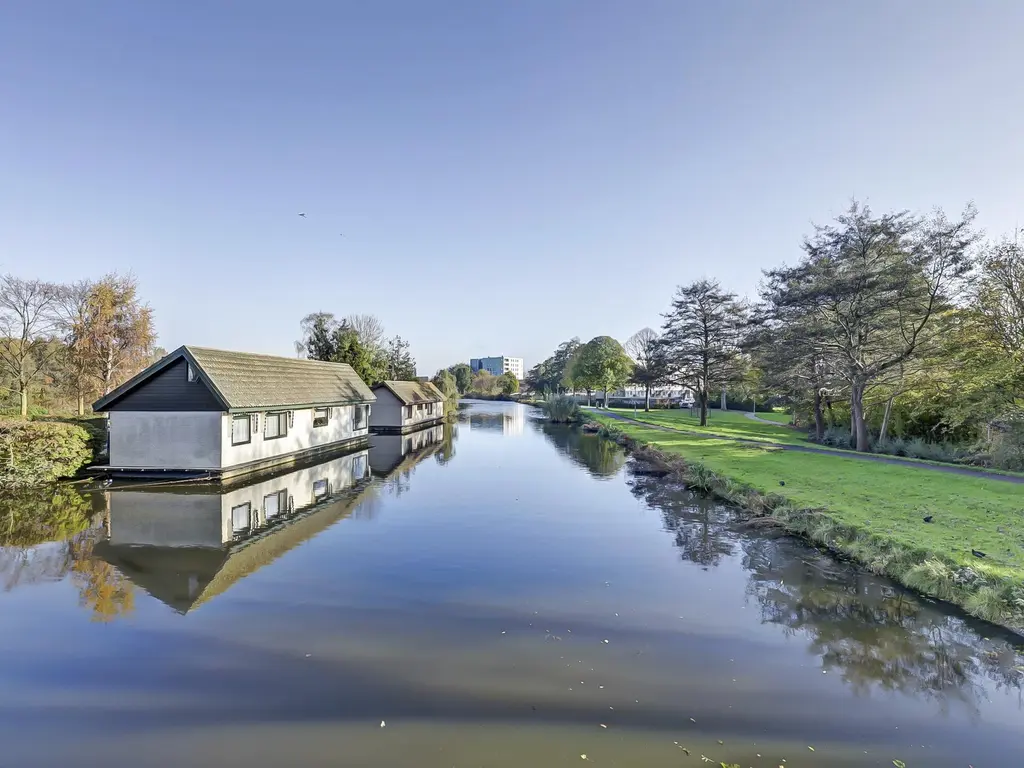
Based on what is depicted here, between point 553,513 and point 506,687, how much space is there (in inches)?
315

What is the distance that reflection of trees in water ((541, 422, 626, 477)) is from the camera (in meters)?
21.5

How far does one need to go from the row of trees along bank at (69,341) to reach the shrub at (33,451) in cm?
1755

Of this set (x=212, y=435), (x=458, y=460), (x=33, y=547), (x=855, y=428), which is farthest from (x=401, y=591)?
(x=855, y=428)

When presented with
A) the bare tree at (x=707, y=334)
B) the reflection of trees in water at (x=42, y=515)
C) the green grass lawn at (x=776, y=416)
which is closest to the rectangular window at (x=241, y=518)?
the reflection of trees in water at (x=42, y=515)

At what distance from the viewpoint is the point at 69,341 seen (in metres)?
30.5

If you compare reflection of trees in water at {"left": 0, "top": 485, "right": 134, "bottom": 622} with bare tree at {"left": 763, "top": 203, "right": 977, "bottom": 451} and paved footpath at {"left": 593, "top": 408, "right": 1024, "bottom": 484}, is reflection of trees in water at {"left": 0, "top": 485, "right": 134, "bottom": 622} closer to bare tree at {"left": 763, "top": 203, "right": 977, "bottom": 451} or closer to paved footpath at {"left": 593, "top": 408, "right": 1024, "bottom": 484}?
paved footpath at {"left": 593, "top": 408, "right": 1024, "bottom": 484}

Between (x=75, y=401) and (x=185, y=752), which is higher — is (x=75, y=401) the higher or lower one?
the higher one

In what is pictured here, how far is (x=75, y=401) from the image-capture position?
33.1 meters

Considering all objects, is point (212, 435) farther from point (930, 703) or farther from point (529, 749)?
point (930, 703)

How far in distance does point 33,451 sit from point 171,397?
13.0 feet

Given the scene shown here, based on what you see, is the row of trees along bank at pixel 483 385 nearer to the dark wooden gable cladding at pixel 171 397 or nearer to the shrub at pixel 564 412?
the shrub at pixel 564 412

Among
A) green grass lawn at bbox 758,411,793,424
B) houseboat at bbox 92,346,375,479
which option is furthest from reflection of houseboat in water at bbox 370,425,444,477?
green grass lawn at bbox 758,411,793,424

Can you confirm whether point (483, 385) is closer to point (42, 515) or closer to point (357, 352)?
point (357, 352)

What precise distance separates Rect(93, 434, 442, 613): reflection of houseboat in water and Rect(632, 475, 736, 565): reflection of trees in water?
8641 millimetres
